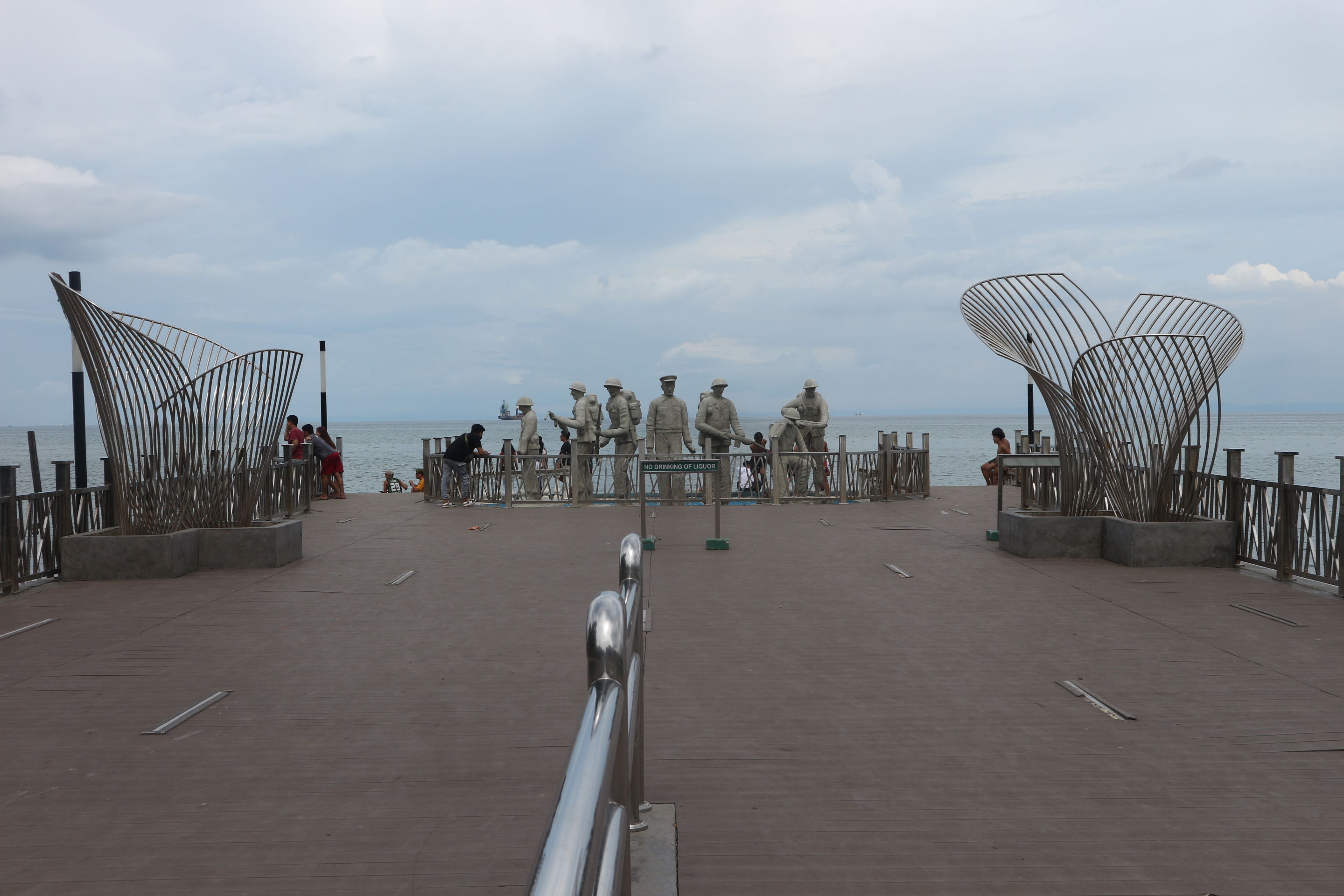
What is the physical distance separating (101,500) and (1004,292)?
985 centimetres

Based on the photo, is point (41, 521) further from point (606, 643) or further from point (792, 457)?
point (792, 457)

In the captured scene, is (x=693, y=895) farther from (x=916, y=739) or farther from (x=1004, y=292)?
(x=1004, y=292)

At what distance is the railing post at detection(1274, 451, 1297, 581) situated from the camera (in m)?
8.84

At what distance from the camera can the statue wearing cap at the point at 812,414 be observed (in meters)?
19.8

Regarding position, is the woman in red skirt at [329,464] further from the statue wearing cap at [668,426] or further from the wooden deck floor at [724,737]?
the wooden deck floor at [724,737]

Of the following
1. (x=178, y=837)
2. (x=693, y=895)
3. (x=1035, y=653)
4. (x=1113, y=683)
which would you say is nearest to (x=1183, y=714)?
(x=1113, y=683)

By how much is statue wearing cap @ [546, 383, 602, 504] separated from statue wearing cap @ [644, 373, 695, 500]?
1.27m

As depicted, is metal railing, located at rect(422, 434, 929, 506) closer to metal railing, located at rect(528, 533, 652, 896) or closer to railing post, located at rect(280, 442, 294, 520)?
railing post, located at rect(280, 442, 294, 520)

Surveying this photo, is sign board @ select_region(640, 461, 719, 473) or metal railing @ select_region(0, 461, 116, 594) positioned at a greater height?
sign board @ select_region(640, 461, 719, 473)

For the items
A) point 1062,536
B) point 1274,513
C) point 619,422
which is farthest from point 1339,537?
point 619,422

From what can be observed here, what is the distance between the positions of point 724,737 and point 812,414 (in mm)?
15715

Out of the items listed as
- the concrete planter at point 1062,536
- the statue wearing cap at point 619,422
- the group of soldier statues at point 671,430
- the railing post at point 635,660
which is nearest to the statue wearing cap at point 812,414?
the group of soldier statues at point 671,430

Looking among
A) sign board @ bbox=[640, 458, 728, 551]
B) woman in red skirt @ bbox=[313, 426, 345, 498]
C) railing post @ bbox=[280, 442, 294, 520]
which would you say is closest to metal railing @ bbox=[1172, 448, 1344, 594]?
sign board @ bbox=[640, 458, 728, 551]

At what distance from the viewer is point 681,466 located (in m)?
11.1
